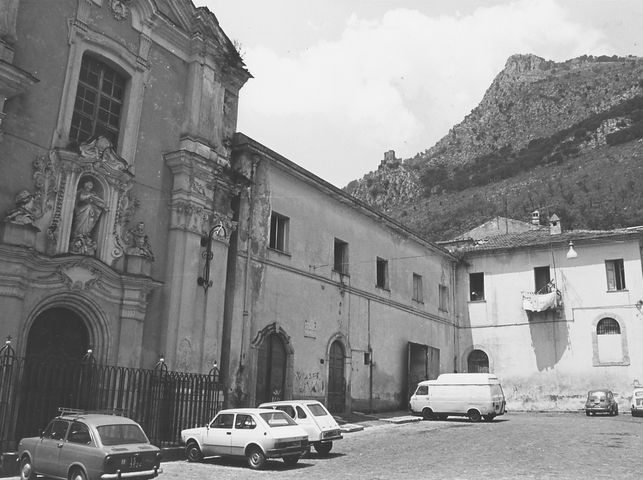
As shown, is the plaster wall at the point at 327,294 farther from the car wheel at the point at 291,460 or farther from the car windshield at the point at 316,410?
the car wheel at the point at 291,460

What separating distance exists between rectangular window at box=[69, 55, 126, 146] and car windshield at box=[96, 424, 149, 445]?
7192 millimetres

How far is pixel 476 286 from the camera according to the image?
3453 cm

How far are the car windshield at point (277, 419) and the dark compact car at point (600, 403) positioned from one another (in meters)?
19.2

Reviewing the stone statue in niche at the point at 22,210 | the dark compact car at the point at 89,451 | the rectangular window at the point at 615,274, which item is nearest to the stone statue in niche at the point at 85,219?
the stone statue in niche at the point at 22,210

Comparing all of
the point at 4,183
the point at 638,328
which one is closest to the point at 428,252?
the point at 638,328

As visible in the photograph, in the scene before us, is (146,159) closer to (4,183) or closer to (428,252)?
(4,183)

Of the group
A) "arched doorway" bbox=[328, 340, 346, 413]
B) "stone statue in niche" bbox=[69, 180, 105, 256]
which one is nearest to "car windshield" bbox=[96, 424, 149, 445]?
"stone statue in niche" bbox=[69, 180, 105, 256]

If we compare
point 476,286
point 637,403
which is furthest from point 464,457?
point 476,286

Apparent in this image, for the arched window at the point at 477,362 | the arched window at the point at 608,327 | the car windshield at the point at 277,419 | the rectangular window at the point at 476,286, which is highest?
the rectangular window at the point at 476,286

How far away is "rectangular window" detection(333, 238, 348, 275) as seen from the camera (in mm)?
23938

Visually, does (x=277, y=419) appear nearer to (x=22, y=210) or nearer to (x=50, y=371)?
(x=50, y=371)

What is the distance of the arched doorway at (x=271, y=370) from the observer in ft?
61.1

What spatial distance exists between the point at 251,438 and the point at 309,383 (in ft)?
27.5

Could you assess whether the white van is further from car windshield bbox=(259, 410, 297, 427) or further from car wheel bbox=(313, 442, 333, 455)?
car windshield bbox=(259, 410, 297, 427)
